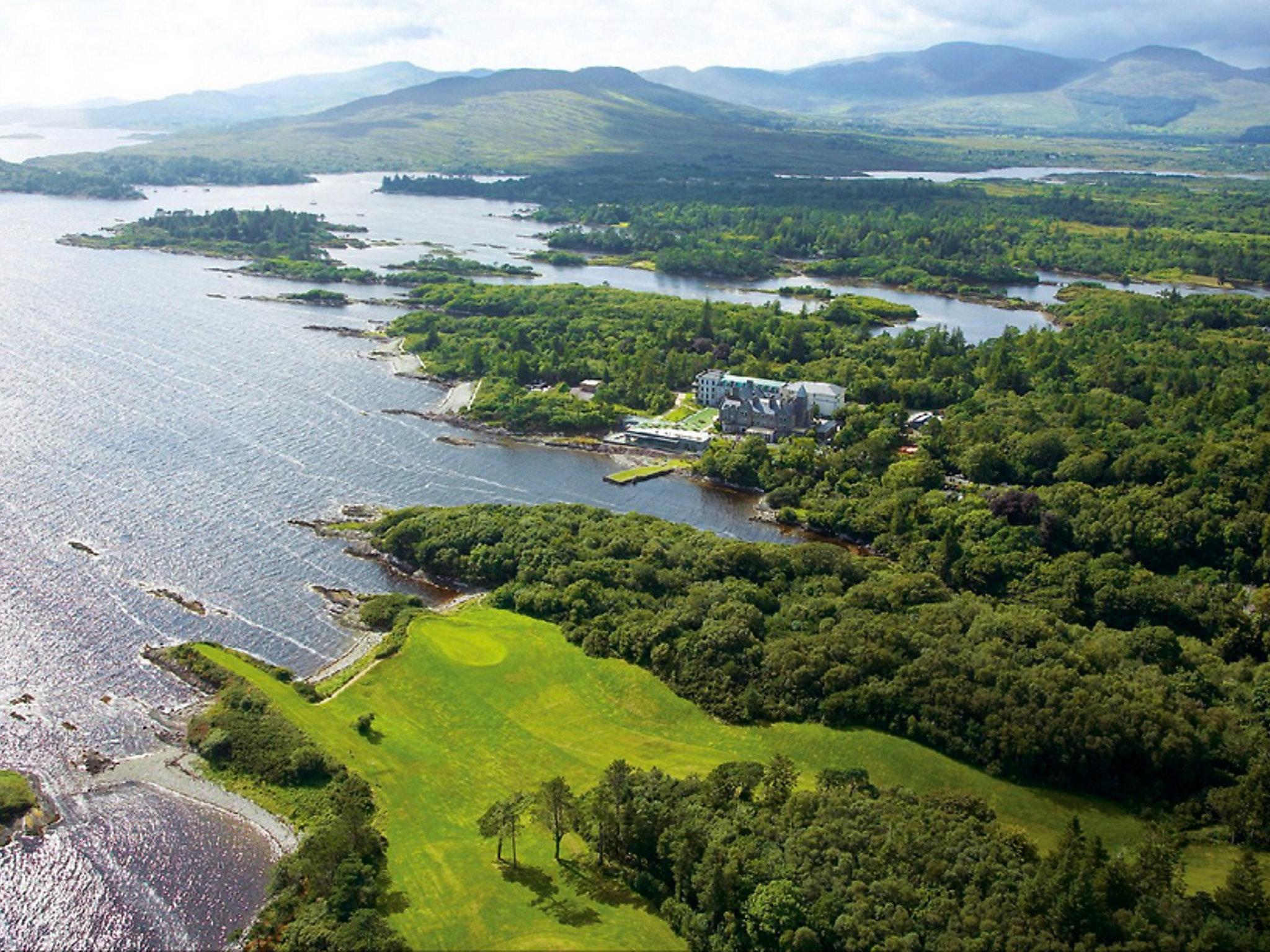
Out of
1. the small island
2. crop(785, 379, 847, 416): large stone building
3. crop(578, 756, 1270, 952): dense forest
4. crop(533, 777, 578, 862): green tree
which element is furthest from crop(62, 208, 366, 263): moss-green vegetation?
crop(578, 756, 1270, 952): dense forest

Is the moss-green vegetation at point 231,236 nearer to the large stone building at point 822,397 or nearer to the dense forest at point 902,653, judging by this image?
the large stone building at point 822,397

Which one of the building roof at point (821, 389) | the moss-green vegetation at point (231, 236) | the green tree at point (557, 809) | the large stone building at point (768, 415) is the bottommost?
the green tree at point (557, 809)

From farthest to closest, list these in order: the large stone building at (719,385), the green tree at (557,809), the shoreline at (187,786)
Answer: the large stone building at (719,385), the shoreline at (187,786), the green tree at (557,809)

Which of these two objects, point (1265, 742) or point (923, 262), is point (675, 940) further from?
point (923, 262)

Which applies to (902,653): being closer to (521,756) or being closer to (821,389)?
(521,756)

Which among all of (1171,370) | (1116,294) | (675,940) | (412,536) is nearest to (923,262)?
(1116,294)

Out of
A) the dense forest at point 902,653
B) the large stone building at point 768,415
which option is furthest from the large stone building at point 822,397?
the dense forest at point 902,653

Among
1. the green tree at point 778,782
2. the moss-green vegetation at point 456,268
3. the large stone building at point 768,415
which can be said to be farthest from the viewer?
the moss-green vegetation at point 456,268
